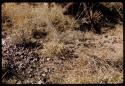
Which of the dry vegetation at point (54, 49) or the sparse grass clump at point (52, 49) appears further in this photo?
the sparse grass clump at point (52, 49)

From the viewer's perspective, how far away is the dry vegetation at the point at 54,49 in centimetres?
380

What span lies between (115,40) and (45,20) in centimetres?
124

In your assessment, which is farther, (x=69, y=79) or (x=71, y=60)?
(x=71, y=60)

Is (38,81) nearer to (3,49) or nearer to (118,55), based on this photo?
(3,49)

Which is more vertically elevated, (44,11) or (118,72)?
(44,11)

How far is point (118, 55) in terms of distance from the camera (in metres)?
4.26

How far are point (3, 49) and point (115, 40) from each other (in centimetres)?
181

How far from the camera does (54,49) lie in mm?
4273

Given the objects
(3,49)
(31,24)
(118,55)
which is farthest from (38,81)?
(31,24)

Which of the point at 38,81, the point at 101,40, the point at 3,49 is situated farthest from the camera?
the point at 101,40

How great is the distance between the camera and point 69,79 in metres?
3.74

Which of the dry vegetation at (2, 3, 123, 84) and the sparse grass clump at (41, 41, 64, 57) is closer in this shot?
the dry vegetation at (2, 3, 123, 84)

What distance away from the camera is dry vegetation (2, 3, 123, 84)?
380 cm

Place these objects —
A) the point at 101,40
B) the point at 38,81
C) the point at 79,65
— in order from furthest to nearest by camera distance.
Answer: the point at 101,40
the point at 79,65
the point at 38,81
